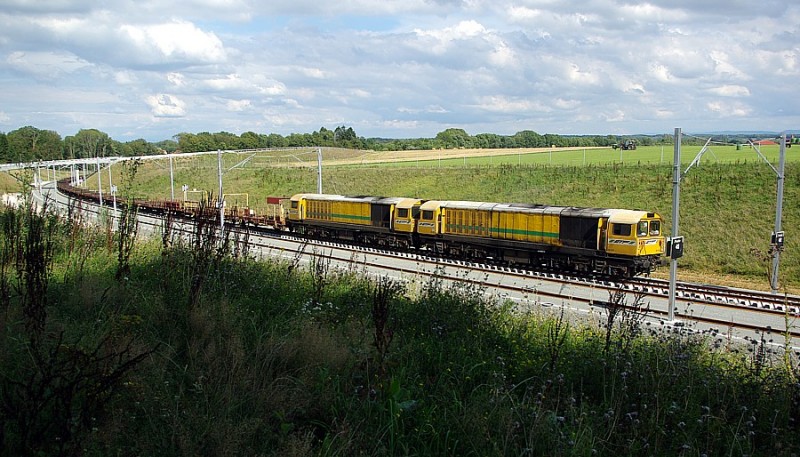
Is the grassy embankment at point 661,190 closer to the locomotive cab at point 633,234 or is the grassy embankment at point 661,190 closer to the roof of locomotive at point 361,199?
the locomotive cab at point 633,234

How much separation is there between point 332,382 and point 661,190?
36.7m

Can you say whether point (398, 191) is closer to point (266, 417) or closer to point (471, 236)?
point (471, 236)

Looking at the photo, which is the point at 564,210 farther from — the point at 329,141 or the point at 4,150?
the point at 329,141

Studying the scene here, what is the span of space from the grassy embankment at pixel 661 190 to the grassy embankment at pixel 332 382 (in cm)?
780

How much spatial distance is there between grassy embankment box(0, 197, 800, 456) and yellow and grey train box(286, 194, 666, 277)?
44.9ft

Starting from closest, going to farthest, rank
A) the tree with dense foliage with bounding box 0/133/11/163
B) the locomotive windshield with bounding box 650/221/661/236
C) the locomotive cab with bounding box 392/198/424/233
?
the locomotive windshield with bounding box 650/221/661/236
the locomotive cab with bounding box 392/198/424/233
the tree with dense foliage with bounding box 0/133/11/163

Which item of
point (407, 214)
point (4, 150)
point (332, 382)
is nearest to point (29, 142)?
point (4, 150)

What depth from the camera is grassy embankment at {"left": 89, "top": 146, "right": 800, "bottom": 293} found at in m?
28.9

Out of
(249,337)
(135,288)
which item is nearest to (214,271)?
(135,288)

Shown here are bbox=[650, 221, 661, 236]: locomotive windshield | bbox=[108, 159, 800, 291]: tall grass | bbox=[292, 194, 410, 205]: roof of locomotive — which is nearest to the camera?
bbox=[650, 221, 661, 236]: locomotive windshield

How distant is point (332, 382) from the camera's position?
21.6ft

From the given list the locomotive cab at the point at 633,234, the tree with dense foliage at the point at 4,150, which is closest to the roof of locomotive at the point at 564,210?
the locomotive cab at the point at 633,234

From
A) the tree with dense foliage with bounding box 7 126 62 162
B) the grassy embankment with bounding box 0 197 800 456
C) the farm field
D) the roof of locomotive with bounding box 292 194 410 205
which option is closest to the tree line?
the tree with dense foliage with bounding box 7 126 62 162

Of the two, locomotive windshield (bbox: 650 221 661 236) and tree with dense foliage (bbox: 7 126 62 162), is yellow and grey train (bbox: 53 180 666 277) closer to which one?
locomotive windshield (bbox: 650 221 661 236)
